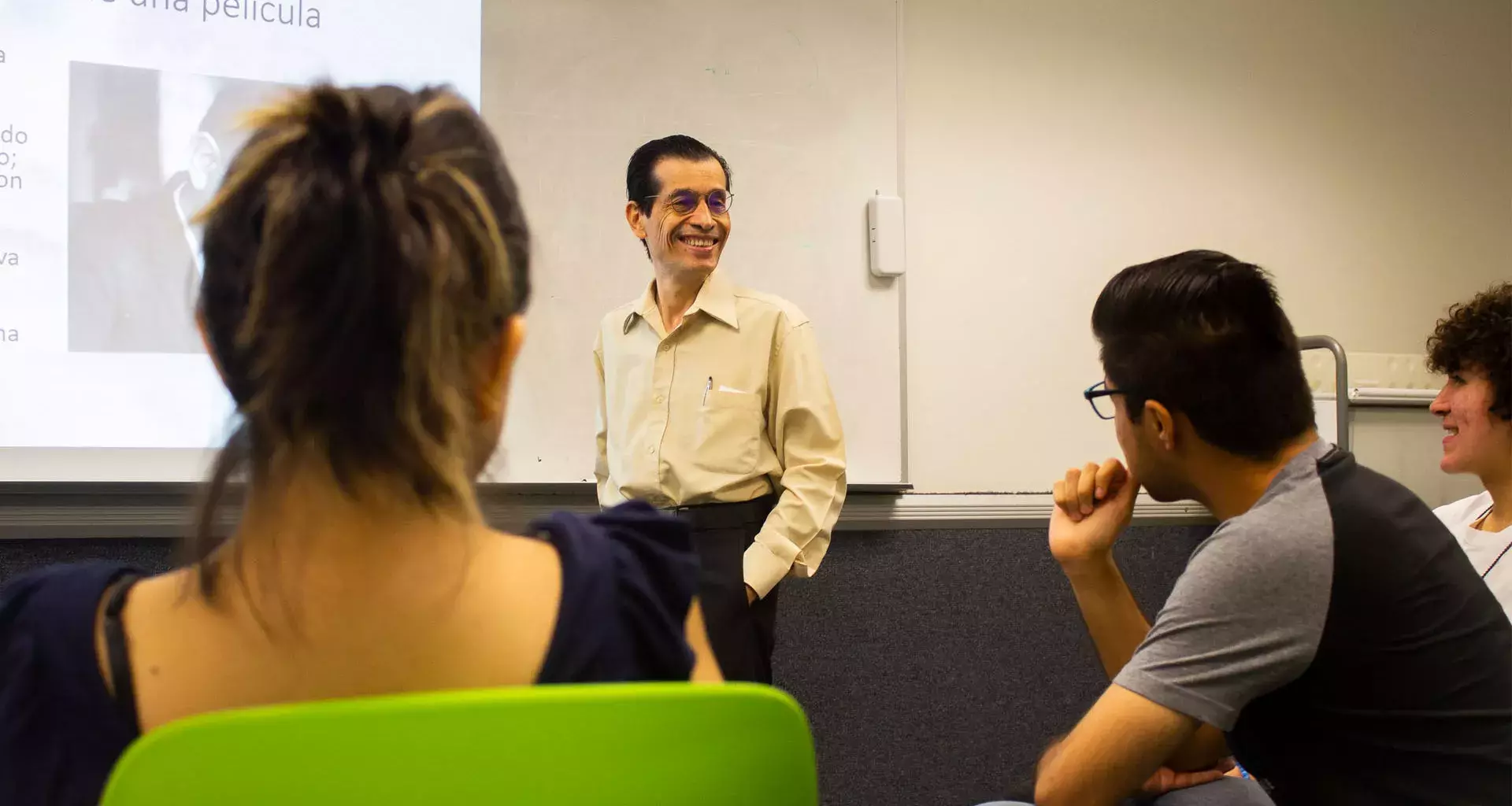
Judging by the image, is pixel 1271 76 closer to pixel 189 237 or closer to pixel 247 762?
pixel 189 237

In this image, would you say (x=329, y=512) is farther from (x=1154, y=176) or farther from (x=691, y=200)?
(x=1154, y=176)

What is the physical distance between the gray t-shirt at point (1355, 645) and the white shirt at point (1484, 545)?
25.9 inches

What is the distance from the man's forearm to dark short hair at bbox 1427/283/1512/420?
0.91m

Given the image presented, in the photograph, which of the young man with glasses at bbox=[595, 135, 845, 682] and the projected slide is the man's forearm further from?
the projected slide

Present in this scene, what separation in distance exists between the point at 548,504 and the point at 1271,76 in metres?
2.47

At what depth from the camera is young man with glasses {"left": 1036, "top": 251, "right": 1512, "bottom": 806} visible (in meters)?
0.93

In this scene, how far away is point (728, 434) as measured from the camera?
195 cm

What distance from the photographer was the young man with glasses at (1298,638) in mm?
932

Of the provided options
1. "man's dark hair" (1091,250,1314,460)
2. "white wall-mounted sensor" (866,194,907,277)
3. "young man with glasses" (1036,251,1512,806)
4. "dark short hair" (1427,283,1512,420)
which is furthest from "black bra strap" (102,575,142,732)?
Answer: "white wall-mounted sensor" (866,194,907,277)

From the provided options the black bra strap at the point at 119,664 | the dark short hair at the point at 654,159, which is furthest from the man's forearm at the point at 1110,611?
the dark short hair at the point at 654,159

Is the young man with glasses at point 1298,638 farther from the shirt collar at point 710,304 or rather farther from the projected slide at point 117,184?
the projected slide at point 117,184

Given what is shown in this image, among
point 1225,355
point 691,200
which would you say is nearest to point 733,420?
point 691,200

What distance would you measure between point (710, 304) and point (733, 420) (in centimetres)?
25

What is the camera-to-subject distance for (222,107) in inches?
78.7
